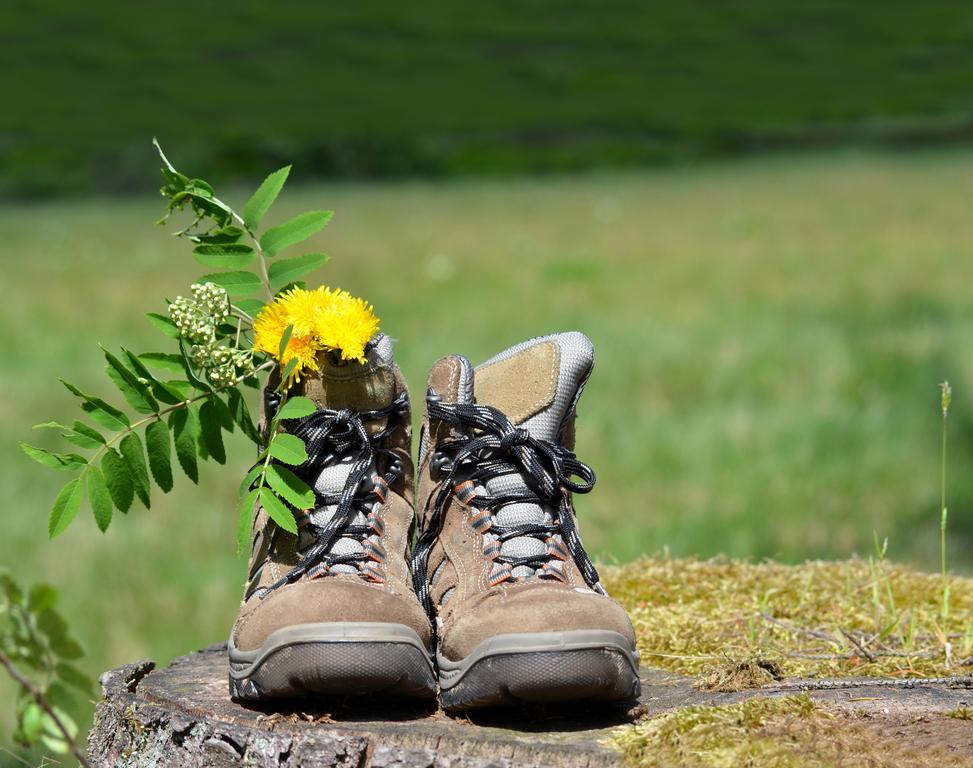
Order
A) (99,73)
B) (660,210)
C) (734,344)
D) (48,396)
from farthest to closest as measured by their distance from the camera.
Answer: (99,73), (660,210), (734,344), (48,396)

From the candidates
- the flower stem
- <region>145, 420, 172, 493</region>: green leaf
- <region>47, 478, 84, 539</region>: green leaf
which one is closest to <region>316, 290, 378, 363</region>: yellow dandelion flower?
<region>145, 420, 172, 493</region>: green leaf

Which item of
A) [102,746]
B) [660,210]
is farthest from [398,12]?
[102,746]

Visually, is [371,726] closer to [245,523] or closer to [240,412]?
[245,523]

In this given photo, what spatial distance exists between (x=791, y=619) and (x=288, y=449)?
164cm

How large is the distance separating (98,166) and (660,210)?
822 inches

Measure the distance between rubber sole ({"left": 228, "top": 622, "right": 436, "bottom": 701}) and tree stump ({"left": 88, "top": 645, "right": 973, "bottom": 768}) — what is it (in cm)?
8

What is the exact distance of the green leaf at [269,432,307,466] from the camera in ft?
8.44

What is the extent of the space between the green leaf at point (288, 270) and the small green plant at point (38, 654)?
1302mm

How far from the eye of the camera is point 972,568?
6.60 m

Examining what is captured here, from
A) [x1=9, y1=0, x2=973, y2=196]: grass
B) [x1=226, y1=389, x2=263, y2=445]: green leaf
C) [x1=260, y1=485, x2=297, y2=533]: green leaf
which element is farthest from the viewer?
[x1=9, y1=0, x2=973, y2=196]: grass

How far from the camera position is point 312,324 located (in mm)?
2674

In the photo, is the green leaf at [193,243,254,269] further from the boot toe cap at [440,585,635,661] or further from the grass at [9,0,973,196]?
the grass at [9,0,973,196]

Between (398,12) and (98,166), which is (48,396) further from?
(398,12)

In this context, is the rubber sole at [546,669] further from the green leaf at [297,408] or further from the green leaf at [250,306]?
the green leaf at [250,306]
